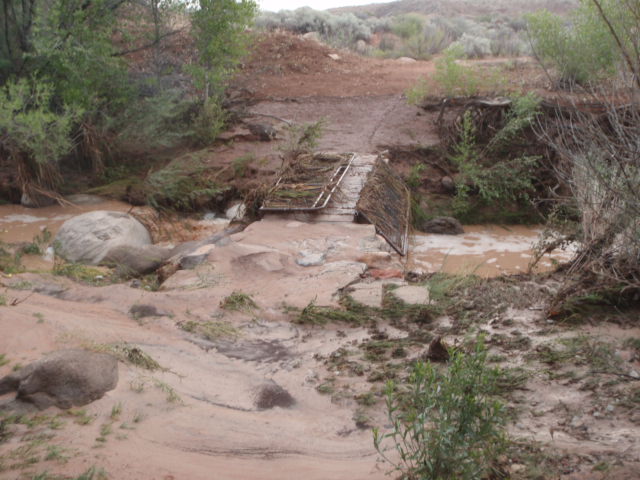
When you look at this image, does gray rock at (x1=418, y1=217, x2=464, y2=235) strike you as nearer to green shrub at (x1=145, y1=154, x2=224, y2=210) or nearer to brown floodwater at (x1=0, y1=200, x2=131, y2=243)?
green shrub at (x1=145, y1=154, x2=224, y2=210)

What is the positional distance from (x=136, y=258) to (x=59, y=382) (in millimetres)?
4225

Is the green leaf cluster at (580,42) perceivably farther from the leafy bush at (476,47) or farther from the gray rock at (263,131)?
the leafy bush at (476,47)

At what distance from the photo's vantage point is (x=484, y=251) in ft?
28.7

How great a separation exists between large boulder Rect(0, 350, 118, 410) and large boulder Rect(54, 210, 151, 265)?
4.46m

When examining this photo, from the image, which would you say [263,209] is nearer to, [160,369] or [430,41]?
[160,369]

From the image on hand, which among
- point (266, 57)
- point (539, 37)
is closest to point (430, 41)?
point (266, 57)

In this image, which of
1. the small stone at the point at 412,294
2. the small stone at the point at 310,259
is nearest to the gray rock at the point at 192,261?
the small stone at the point at 310,259


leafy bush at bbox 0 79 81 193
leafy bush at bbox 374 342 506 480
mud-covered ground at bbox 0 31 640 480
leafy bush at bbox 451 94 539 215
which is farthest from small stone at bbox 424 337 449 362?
leafy bush at bbox 0 79 81 193

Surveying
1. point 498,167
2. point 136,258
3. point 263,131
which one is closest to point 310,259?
point 136,258

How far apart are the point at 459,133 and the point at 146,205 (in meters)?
5.66

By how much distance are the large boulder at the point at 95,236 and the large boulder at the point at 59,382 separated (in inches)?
175

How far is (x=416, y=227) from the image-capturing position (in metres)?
9.59

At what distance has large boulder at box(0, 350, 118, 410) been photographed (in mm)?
2789

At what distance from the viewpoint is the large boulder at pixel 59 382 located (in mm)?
2789
